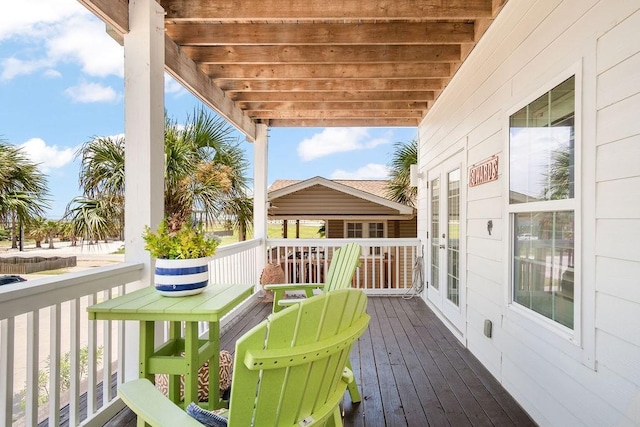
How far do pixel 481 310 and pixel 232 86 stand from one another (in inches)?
135

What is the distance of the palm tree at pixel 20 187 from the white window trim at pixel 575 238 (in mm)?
4215

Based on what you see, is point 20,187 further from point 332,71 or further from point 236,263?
point 332,71

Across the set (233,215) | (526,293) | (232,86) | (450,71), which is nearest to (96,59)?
(233,215)

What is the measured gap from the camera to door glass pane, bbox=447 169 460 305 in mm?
3973

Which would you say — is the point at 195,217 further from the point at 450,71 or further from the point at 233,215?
the point at 450,71

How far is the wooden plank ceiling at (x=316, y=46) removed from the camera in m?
2.84

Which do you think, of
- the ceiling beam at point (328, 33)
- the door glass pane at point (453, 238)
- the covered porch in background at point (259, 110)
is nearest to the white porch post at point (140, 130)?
the covered porch in background at point (259, 110)

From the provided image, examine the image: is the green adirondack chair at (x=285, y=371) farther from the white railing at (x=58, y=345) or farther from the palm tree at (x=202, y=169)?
the palm tree at (x=202, y=169)

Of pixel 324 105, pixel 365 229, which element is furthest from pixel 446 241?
pixel 365 229

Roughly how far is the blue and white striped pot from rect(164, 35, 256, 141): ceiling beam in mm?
2023

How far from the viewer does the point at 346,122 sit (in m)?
5.95

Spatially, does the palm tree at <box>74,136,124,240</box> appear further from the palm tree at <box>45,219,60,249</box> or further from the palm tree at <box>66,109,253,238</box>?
the palm tree at <box>45,219,60,249</box>

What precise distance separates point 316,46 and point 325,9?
32.6 inches

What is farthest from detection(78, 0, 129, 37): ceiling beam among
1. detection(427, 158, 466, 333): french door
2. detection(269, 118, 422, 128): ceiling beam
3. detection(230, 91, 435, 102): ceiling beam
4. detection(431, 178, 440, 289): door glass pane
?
detection(431, 178, 440, 289): door glass pane
